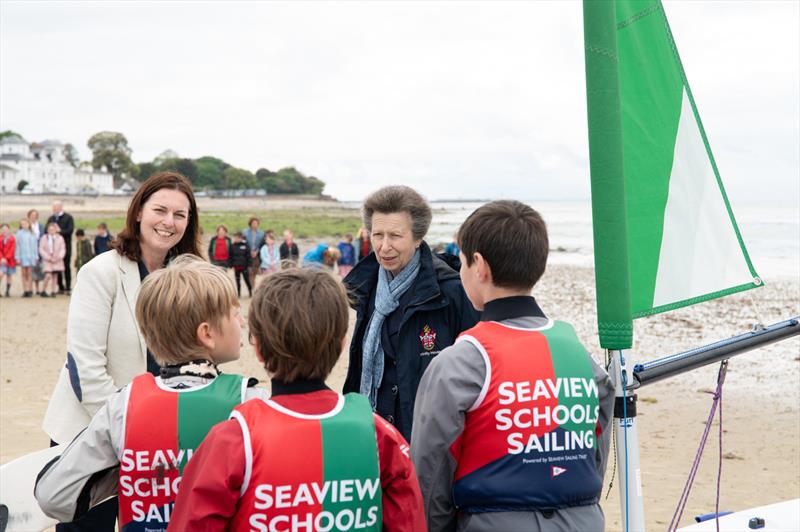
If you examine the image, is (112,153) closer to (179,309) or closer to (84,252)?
(84,252)

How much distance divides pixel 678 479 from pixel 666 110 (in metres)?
4.40

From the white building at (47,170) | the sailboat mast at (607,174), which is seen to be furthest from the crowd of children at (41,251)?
the white building at (47,170)

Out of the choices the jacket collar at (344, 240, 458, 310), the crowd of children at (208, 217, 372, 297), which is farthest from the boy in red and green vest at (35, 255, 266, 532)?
the crowd of children at (208, 217, 372, 297)

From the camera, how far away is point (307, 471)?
2020 mm

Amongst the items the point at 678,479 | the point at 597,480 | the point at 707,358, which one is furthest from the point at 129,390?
the point at 678,479

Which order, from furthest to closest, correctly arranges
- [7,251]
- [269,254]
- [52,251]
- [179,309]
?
[269,254] < [7,251] < [52,251] < [179,309]

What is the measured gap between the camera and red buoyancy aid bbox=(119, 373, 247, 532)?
2.25 metres

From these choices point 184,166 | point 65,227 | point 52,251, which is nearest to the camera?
point 52,251

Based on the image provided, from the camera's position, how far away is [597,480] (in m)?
2.42

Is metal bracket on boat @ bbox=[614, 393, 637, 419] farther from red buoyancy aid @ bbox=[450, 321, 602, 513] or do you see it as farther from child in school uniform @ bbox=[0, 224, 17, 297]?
child in school uniform @ bbox=[0, 224, 17, 297]

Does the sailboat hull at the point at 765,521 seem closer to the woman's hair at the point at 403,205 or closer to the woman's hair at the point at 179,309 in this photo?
the woman's hair at the point at 403,205

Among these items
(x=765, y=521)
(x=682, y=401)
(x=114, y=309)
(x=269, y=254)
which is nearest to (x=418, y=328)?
(x=114, y=309)

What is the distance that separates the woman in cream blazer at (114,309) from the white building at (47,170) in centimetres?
12096

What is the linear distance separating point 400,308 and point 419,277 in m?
0.14
